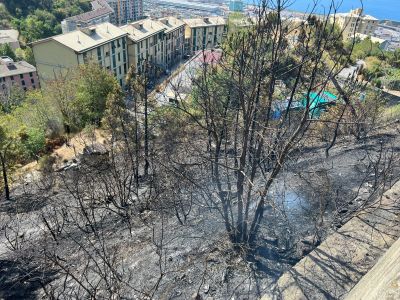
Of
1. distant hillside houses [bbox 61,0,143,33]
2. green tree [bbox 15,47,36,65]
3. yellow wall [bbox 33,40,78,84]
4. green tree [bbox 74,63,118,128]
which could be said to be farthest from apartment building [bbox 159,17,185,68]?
green tree [bbox 74,63,118,128]

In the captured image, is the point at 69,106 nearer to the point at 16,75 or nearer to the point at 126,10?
the point at 16,75

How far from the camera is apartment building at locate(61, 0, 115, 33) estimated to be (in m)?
39.6

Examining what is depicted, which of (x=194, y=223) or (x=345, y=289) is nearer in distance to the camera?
(x=345, y=289)

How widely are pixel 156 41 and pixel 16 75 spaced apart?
1359cm

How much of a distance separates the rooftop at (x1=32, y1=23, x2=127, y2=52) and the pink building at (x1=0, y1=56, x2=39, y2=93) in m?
9.78

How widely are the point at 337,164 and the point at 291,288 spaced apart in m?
4.29

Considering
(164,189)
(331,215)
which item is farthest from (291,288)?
(164,189)

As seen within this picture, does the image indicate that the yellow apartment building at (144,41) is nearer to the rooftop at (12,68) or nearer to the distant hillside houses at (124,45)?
the distant hillside houses at (124,45)

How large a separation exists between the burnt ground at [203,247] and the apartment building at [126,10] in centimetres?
5953

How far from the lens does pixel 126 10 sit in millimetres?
60625

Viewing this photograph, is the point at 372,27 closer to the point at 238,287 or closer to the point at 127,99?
the point at 127,99

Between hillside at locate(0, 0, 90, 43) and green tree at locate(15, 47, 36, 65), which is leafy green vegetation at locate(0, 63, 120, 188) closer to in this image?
green tree at locate(15, 47, 36, 65)

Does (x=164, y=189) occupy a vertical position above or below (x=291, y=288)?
below

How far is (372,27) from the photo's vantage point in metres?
37.7
